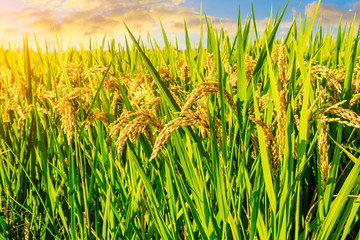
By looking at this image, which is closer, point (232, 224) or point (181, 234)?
point (232, 224)

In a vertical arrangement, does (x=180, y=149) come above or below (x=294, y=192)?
above

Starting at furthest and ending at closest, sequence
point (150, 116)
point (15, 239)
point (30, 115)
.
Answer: point (30, 115) → point (15, 239) → point (150, 116)

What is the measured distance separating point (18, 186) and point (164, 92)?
1.51 m

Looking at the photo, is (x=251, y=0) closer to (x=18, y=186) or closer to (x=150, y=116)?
(x=150, y=116)

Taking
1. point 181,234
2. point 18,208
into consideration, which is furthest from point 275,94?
point 18,208

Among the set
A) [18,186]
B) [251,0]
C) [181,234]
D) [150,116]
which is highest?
[251,0]

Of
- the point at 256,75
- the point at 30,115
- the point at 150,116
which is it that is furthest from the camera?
the point at 30,115

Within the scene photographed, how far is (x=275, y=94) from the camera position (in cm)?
116

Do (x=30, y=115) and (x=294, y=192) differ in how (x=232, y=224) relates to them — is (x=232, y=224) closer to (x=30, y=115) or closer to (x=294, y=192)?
(x=294, y=192)

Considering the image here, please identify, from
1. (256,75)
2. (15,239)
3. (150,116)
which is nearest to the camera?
(150,116)

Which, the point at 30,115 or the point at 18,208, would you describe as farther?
the point at 30,115

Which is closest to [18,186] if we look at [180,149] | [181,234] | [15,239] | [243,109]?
[15,239]

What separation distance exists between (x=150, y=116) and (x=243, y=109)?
49 cm

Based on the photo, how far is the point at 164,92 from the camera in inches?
40.8
